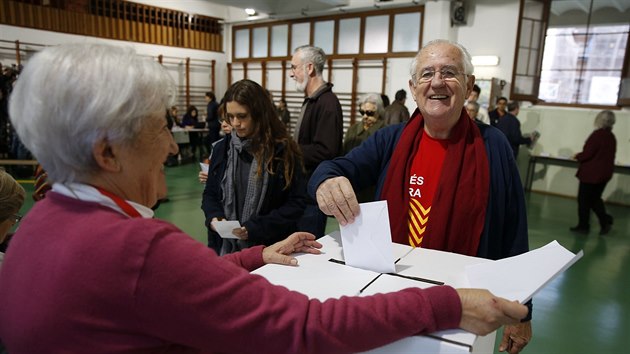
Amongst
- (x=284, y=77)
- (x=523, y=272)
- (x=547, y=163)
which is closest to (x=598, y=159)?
(x=547, y=163)

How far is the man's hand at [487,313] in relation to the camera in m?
0.81

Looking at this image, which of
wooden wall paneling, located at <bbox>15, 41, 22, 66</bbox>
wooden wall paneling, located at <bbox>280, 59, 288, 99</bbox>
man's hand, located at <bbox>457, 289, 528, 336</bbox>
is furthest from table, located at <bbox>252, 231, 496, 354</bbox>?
wooden wall paneling, located at <bbox>280, 59, 288, 99</bbox>

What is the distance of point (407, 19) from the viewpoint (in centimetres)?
853

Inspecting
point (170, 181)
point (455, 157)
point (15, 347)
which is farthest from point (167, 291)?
point (170, 181)

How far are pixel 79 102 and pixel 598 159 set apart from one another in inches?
234

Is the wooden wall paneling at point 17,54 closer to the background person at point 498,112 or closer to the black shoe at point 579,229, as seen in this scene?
the background person at point 498,112

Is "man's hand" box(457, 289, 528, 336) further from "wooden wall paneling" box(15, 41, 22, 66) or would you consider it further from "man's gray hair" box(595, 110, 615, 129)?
"wooden wall paneling" box(15, 41, 22, 66)

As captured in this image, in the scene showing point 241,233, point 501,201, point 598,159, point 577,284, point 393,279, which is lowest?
point 577,284

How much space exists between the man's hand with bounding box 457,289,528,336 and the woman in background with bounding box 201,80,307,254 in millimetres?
1361

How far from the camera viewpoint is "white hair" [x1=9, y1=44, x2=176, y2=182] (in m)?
0.69

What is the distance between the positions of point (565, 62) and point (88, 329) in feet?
30.8

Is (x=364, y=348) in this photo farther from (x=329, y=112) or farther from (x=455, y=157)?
(x=329, y=112)

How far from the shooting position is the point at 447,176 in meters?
1.49

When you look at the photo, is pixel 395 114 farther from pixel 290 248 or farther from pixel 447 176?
pixel 290 248
